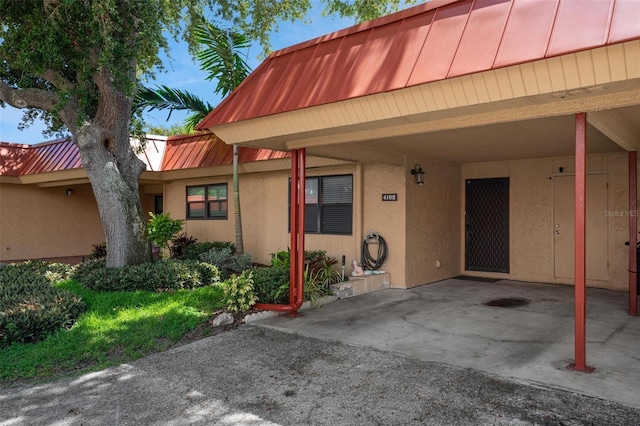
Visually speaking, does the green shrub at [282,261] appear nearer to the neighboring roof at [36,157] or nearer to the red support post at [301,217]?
the red support post at [301,217]

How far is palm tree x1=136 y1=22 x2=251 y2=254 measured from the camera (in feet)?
31.9

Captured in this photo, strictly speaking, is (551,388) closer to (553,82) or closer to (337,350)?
(337,350)

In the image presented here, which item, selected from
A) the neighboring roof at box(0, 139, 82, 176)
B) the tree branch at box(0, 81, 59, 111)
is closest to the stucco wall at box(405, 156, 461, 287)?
the tree branch at box(0, 81, 59, 111)

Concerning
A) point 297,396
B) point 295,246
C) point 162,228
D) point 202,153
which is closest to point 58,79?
point 162,228

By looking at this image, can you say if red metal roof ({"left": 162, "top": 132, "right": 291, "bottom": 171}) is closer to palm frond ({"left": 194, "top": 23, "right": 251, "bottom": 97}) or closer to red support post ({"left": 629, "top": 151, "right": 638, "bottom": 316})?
palm frond ({"left": 194, "top": 23, "right": 251, "bottom": 97})

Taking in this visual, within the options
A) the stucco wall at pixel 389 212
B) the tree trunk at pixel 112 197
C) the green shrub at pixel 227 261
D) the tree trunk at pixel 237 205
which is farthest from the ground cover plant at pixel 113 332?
the stucco wall at pixel 389 212

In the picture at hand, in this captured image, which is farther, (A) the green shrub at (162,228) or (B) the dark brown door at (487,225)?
(A) the green shrub at (162,228)

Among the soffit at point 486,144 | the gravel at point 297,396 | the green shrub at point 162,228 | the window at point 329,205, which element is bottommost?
the gravel at point 297,396

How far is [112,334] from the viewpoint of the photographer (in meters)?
5.41

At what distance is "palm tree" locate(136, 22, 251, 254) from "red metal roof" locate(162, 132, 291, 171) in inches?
18.9

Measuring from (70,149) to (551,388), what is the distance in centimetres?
1373

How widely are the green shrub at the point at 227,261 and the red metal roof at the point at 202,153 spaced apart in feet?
7.19

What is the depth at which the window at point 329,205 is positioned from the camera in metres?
9.10

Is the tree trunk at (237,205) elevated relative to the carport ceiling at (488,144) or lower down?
lower down
